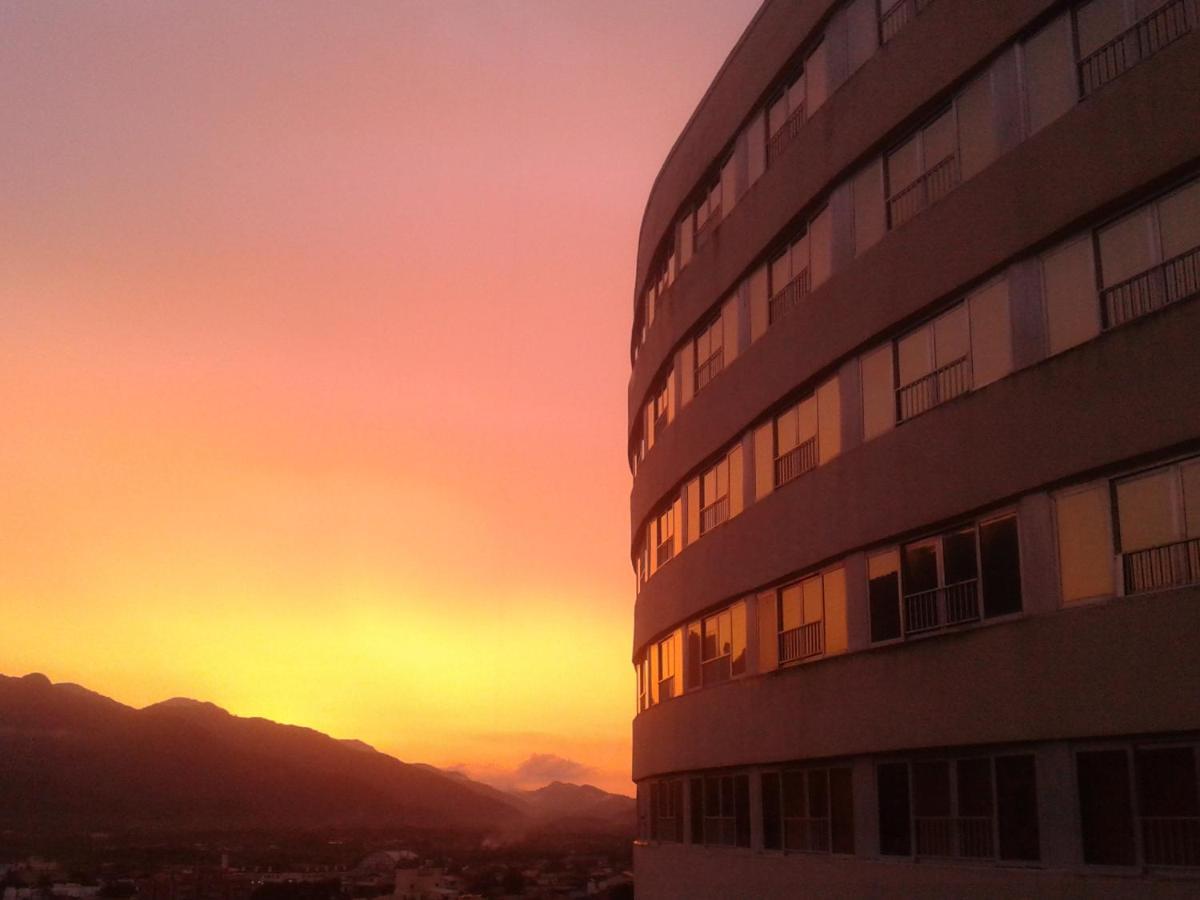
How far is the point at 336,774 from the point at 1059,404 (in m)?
181

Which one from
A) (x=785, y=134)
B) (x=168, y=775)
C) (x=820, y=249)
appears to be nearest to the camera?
(x=820, y=249)

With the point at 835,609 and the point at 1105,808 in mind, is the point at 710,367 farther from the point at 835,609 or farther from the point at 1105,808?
the point at 1105,808

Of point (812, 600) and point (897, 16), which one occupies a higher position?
point (897, 16)

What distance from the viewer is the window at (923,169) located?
17.9 metres

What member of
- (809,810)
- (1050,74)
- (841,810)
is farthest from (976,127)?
(809,810)

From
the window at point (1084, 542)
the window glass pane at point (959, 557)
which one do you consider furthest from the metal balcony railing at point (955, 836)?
the window at point (1084, 542)

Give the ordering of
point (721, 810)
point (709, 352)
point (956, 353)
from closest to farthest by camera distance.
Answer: point (956, 353) → point (721, 810) → point (709, 352)

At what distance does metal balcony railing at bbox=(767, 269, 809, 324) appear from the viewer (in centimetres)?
2178

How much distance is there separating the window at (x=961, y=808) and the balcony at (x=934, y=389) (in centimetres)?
482

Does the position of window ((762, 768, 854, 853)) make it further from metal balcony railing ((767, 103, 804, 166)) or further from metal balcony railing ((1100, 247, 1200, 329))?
metal balcony railing ((767, 103, 804, 166))

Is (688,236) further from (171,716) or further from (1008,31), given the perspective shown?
(171,716)

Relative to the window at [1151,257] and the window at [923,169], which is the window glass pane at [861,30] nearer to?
the window at [923,169]

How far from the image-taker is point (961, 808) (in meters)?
16.5

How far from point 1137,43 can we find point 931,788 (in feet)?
31.8
